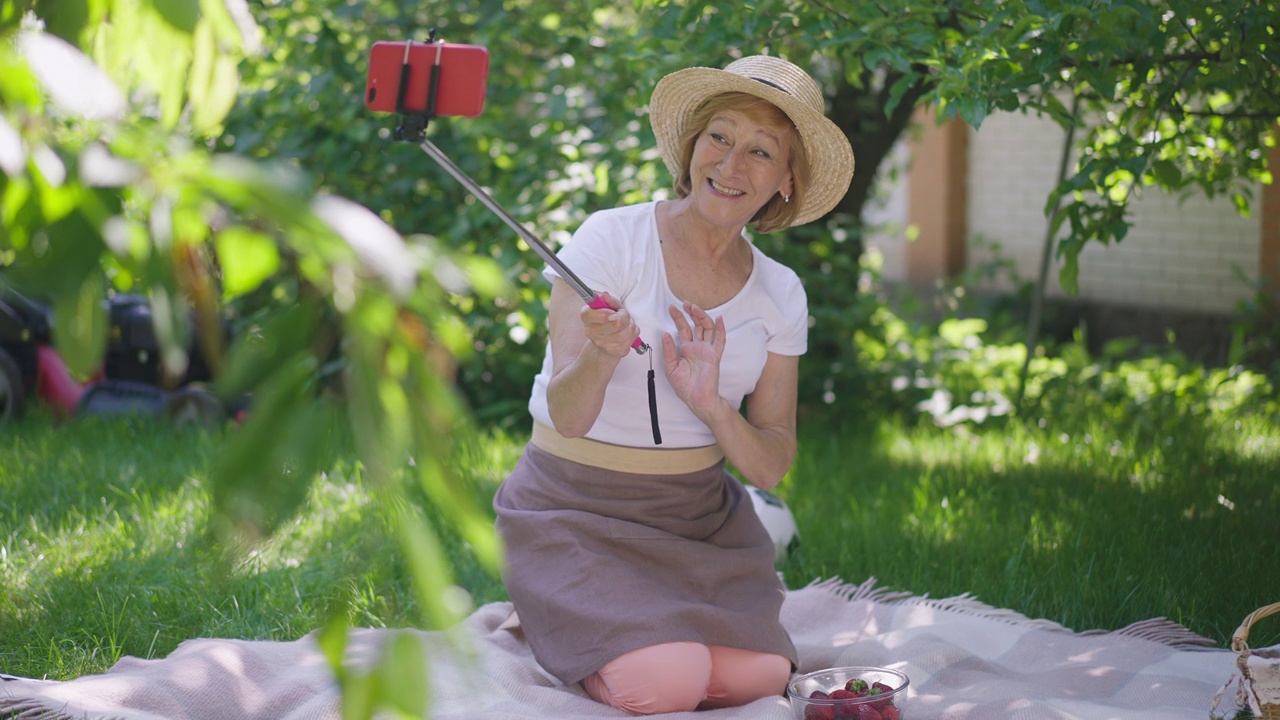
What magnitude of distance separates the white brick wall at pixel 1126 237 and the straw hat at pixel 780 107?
376cm

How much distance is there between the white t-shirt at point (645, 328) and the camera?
2.50m

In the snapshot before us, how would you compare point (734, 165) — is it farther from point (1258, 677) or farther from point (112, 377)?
point (112, 377)

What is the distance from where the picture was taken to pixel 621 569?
97.3 inches

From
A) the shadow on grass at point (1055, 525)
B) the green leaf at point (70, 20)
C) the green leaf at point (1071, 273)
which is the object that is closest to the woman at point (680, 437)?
the green leaf at point (1071, 273)

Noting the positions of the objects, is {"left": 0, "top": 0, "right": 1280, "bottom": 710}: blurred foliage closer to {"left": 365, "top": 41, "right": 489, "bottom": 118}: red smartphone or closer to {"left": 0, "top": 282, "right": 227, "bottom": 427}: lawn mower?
{"left": 365, "top": 41, "right": 489, "bottom": 118}: red smartphone

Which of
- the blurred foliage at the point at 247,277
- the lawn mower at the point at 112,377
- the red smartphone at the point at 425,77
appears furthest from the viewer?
the lawn mower at the point at 112,377

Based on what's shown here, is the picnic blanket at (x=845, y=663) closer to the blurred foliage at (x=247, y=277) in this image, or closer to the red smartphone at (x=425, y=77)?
the red smartphone at (x=425, y=77)

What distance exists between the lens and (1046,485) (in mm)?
3828

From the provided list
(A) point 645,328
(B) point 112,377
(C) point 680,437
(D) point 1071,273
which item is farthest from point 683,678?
(B) point 112,377

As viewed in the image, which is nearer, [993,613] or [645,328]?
[645,328]

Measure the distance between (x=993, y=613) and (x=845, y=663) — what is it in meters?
0.42

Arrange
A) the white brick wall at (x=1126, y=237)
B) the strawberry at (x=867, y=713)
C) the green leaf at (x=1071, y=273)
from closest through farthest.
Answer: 1. the strawberry at (x=867, y=713)
2. the green leaf at (x=1071, y=273)
3. the white brick wall at (x=1126, y=237)

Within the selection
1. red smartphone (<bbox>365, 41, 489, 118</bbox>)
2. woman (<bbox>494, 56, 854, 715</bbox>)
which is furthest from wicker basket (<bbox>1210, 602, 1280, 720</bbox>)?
red smartphone (<bbox>365, 41, 489, 118</bbox>)

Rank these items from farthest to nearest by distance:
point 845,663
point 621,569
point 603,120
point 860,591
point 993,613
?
point 603,120, point 860,591, point 993,613, point 845,663, point 621,569
